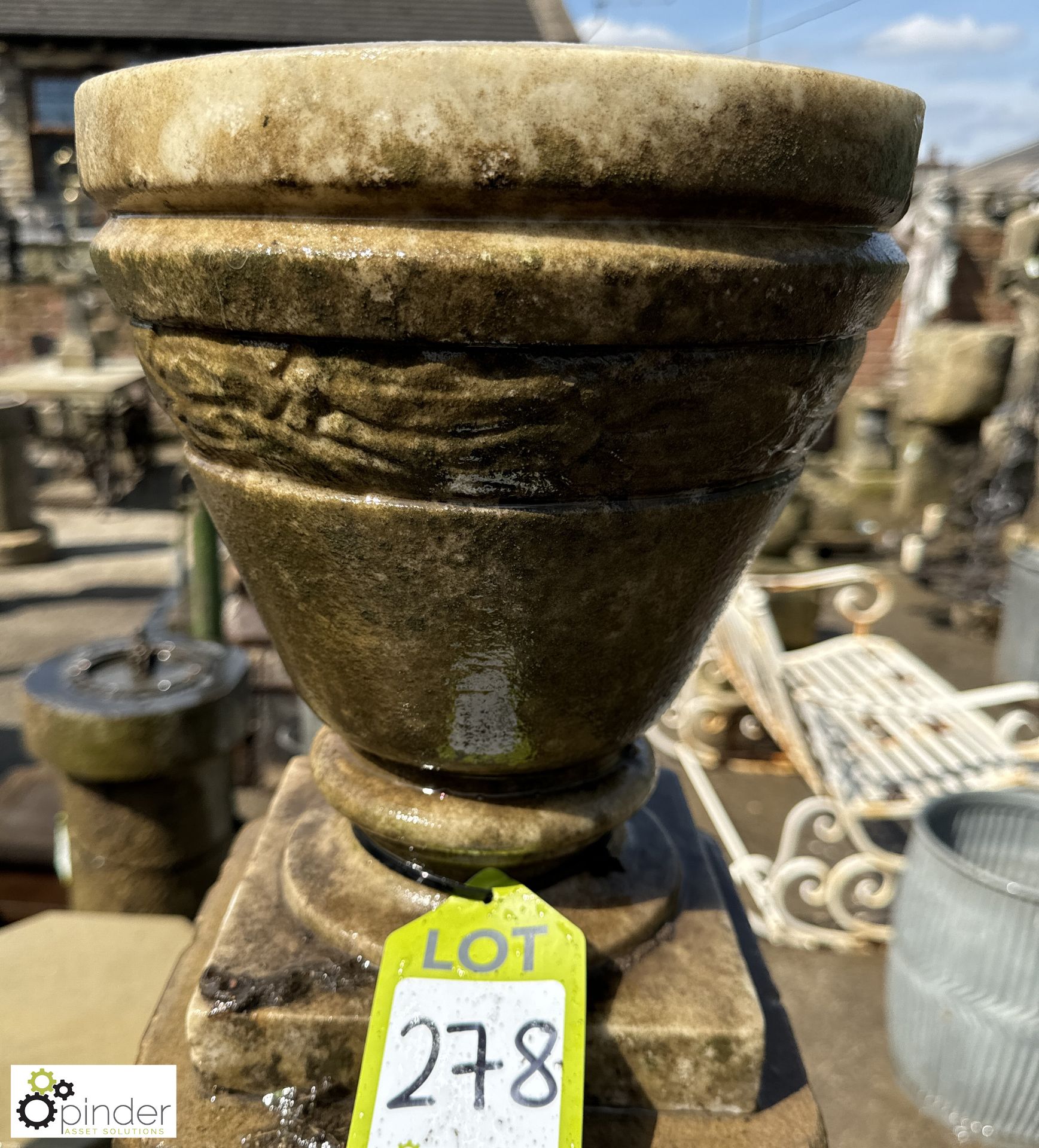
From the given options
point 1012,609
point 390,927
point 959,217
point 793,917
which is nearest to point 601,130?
point 390,927

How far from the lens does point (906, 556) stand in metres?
6.06

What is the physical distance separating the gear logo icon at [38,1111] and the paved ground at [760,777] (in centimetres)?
164

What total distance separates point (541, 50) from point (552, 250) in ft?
0.41

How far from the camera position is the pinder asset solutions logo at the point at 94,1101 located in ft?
2.98

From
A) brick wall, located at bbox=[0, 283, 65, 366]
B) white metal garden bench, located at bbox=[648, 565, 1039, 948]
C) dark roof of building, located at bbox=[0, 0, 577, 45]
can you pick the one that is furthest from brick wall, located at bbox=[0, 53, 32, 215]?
white metal garden bench, located at bbox=[648, 565, 1039, 948]

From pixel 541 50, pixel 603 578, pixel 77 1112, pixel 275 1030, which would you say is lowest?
pixel 77 1112

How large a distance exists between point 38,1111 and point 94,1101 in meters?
0.16

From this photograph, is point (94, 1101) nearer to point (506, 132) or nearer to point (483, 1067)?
point (483, 1067)

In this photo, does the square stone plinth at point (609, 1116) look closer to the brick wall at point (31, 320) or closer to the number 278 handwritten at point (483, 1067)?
the number 278 handwritten at point (483, 1067)

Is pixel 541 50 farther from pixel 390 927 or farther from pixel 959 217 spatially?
pixel 959 217

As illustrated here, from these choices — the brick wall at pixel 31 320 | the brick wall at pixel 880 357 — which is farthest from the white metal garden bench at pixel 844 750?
the brick wall at pixel 31 320

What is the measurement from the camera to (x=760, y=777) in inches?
141

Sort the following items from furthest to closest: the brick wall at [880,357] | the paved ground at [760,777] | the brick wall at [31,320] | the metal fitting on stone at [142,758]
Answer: the brick wall at [31,320] < the brick wall at [880,357] < the paved ground at [760,777] < the metal fitting on stone at [142,758]

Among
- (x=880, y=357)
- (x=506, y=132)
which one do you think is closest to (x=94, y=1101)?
(x=506, y=132)
